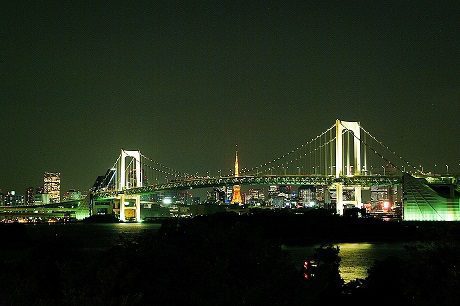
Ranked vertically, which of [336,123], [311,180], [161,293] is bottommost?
[161,293]

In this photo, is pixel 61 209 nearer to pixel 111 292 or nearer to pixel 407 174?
pixel 407 174

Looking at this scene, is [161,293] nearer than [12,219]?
Yes

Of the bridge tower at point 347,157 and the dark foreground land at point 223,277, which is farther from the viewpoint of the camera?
the bridge tower at point 347,157

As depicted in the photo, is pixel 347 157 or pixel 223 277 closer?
pixel 223 277

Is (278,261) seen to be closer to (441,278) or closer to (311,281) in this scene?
(311,281)

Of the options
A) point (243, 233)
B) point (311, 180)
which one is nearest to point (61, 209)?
point (311, 180)

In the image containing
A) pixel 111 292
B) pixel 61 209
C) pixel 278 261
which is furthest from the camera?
pixel 61 209

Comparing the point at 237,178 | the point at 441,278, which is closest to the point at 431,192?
the point at 237,178

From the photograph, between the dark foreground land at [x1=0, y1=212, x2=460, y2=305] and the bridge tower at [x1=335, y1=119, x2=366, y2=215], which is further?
the bridge tower at [x1=335, y1=119, x2=366, y2=215]

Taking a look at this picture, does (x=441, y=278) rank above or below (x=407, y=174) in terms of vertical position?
below

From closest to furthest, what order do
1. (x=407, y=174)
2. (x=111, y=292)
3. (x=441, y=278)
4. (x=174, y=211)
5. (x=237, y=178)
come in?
(x=441, y=278), (x=111, y=292), (x=407, y=174), (x=237, y=178), (x=174, y=211)
